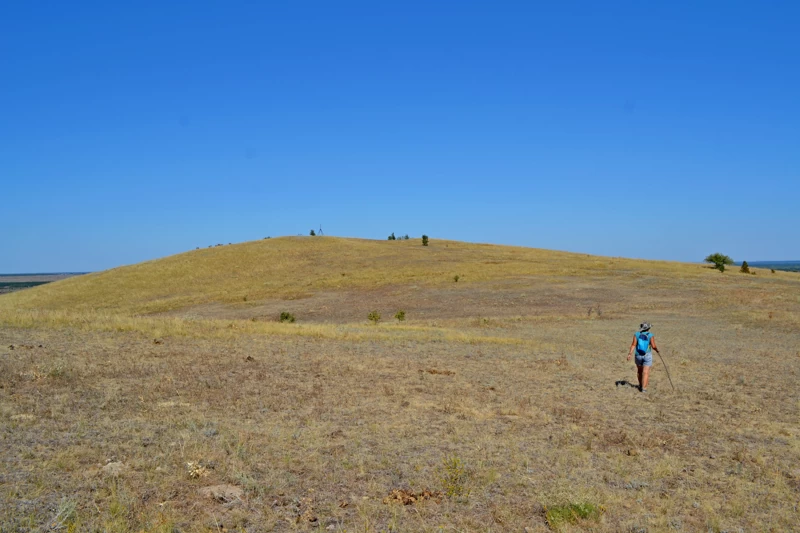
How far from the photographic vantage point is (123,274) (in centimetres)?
6638

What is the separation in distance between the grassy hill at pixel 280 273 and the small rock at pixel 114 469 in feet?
133

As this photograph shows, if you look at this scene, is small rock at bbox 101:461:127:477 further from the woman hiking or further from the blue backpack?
the blue backpack

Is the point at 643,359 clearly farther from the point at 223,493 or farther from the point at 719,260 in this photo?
the point at 719,260

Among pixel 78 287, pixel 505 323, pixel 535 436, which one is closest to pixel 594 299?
pixel 505 323

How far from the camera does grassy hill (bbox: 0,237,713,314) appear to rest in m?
52.5

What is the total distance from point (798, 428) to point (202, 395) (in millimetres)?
12228

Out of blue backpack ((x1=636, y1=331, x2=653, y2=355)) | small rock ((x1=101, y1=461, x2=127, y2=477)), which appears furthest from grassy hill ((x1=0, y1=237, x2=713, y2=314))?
small rock ((x1=101, y1=461, x2=127, y2=477))

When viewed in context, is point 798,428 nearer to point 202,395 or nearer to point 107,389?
point 202,395

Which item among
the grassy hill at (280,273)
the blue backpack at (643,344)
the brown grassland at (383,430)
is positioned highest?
the grassy hill at (280,273)

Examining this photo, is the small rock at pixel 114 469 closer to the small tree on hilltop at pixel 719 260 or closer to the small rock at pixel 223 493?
the small rock at pixel 223 493

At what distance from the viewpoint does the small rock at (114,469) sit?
Answer: 734 centimetres

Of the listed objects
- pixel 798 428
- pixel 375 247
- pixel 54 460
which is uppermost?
pixel 375 247

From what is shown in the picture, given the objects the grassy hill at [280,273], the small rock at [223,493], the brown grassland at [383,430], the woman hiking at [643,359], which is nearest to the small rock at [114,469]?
the brown grassland at [383,430]

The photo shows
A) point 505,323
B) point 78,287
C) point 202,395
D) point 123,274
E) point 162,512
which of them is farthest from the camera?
point 123,274
